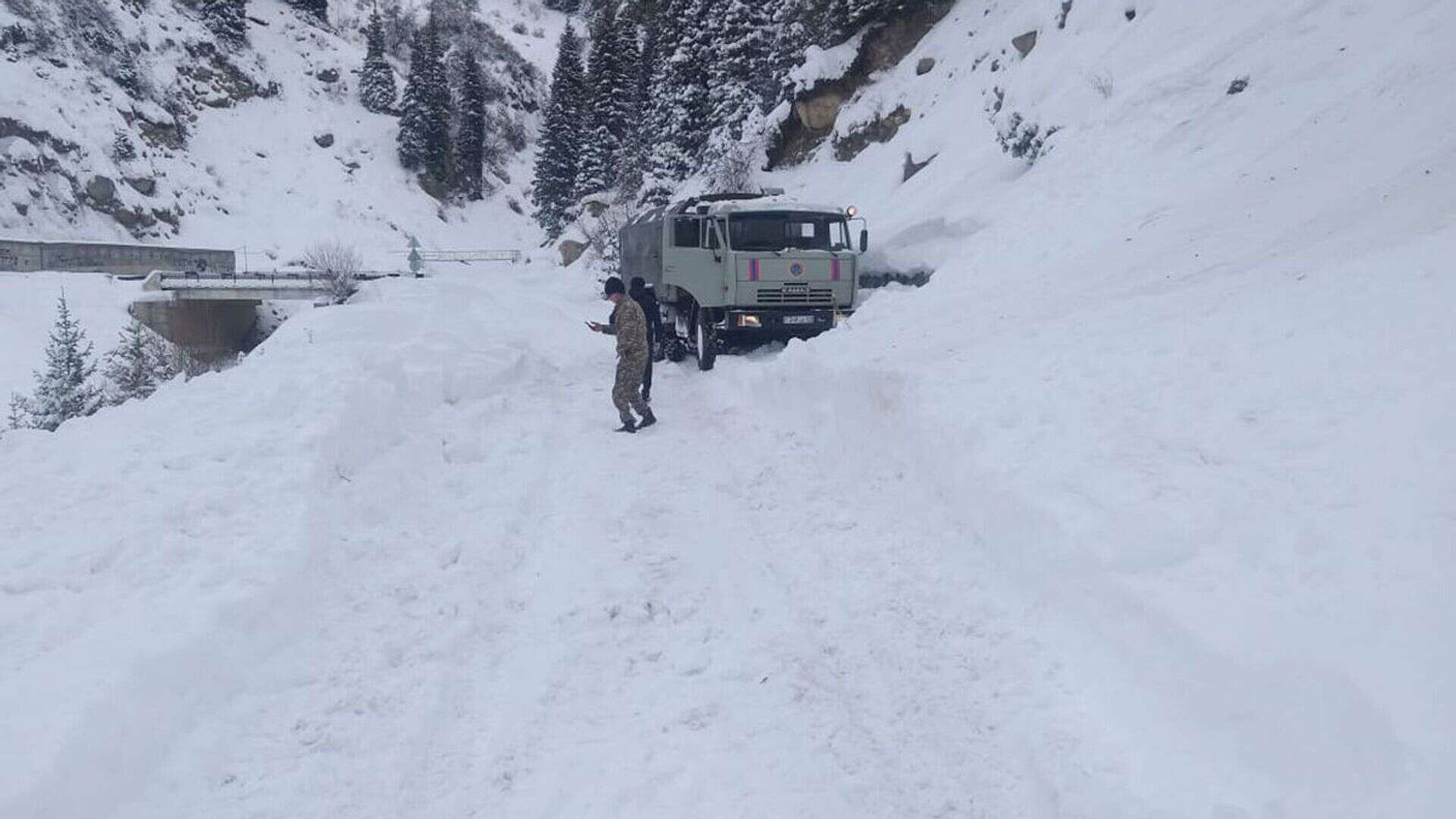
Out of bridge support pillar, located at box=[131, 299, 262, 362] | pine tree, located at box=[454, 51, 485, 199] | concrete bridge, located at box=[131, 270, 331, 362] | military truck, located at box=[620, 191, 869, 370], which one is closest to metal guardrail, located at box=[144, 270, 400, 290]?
concrete bridge, located at box=[131, 270, 331, 362]

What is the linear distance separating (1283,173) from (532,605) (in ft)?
29.2

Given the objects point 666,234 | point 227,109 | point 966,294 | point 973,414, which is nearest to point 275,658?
point 973,414

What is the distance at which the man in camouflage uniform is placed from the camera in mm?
10031

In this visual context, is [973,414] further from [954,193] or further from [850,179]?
[850,179]

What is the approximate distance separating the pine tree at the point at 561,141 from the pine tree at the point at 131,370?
27789 millimetres

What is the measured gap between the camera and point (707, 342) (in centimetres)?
1379

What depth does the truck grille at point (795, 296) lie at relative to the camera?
1359 centimetres

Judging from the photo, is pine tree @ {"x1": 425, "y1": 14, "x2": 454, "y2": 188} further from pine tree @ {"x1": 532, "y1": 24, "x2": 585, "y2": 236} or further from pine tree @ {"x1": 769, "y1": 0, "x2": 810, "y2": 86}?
pine tree @ {"x1": 769, "y1": 0, "x2": 810, "y2": 86}

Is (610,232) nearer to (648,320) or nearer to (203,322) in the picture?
(203,322)

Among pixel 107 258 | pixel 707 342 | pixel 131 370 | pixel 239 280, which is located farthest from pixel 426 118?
pixel 707 342

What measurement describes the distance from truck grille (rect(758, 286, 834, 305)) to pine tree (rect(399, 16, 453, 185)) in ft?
173

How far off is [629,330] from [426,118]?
55.7 metres

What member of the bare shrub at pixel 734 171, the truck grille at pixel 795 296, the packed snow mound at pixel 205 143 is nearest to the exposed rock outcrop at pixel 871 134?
the bare shrub at pixel 734 171

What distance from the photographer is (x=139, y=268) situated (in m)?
38.7
